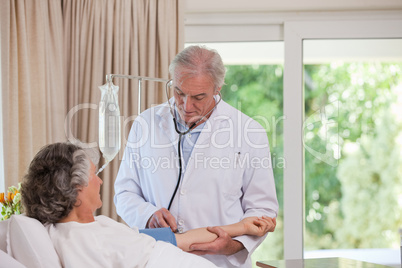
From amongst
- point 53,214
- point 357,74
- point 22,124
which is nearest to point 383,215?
point 357,74

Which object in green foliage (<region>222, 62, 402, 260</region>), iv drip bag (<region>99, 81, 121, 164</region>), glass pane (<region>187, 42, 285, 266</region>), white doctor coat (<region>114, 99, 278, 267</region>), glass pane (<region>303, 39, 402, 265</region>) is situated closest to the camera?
white doctor coat (<region>114, 99, 278, 267</region>)

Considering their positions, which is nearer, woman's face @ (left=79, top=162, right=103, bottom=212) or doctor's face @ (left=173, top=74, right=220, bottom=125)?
woman's face @ (left=79, top=162, right=103, bottom=212)

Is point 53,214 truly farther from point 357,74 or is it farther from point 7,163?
point 357,74

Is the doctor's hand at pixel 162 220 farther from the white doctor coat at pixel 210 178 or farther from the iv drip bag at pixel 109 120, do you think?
the iv drip bag at pixel 109 120

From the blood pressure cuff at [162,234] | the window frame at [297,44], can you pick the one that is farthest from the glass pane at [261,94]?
the blood pressure cuff at [162,234]

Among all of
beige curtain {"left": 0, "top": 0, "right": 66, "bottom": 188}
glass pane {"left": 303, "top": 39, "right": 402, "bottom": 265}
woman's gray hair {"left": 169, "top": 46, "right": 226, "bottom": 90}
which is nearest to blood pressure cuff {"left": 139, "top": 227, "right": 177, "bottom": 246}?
woman's gray hair {"left": 169, "top": 46, "right": 226, "bottom": 90}

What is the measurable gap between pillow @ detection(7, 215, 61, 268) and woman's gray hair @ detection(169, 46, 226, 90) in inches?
37.8

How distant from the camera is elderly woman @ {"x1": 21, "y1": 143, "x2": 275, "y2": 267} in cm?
163

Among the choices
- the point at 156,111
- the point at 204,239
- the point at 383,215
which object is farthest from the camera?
the point at 383,215

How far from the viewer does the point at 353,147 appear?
5.86 meters

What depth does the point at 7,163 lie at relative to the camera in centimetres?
305

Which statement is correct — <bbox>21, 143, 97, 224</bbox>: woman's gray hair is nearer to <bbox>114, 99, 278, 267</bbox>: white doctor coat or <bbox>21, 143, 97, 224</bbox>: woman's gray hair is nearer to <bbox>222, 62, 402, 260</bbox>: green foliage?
<bbox>114, 99, 278, 267</bbox>: white doctor coat

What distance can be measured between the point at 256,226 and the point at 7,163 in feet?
5.08

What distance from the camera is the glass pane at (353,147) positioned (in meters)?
3.74
